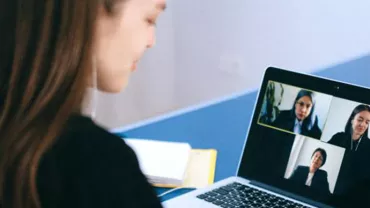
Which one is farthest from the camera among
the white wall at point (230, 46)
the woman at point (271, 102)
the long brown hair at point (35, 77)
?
the white wall at point (230, 46)

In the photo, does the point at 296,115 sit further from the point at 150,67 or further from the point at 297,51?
the point at 150,67

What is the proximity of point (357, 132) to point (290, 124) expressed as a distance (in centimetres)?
14

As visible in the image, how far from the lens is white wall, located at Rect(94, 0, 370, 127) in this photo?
2.62 m

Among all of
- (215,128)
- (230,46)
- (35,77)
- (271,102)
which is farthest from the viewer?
(230,46)

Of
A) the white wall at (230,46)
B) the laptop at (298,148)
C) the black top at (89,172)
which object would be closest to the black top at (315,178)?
the laptop at (298,148)

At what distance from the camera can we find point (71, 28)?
27.2 inches

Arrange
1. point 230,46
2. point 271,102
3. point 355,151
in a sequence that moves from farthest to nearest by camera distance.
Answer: point 230,46 → point 271,102 → point 355,151

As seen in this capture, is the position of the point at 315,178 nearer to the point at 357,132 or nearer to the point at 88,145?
the point at 357,132

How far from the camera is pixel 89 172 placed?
2.31 feet

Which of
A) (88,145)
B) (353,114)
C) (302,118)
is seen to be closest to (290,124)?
(302,118)

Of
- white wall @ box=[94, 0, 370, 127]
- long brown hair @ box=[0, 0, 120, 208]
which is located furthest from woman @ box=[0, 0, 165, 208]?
white wall @ box=[94, 0, 370, 127]

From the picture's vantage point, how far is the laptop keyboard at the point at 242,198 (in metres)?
1.12

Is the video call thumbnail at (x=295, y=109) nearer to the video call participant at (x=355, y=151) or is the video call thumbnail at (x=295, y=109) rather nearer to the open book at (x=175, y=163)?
the video call participant at (x=355, y=151)

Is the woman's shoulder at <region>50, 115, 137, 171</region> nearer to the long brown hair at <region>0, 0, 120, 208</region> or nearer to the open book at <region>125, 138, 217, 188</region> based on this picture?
the long brown hair at <region>0, 0, 120, 208</region>
